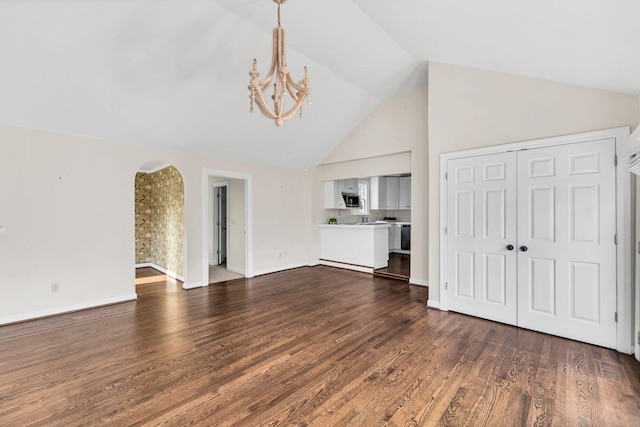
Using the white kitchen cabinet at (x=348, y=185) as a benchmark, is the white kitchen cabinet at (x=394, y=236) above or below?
below

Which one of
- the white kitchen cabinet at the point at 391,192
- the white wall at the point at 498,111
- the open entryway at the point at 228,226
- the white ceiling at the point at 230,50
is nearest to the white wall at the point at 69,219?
the white ceiling at the point at 230,50

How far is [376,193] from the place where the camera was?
25.5 feet

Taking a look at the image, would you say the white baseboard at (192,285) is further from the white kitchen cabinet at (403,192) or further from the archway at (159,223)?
the white kitchen cabinet at (403,192)

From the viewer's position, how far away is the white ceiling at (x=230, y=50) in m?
2.28

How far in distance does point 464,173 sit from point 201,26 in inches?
135

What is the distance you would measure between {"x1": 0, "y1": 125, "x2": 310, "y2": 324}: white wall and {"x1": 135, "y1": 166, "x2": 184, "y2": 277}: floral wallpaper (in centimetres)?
67

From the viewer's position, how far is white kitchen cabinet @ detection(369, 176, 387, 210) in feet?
25.5

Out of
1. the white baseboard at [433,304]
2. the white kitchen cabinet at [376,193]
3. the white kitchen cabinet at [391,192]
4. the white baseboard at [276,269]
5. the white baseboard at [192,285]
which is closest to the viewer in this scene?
the white baseboard at [433,304]

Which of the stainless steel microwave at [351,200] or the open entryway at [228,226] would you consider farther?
the stainless steel microwave at [351,200]

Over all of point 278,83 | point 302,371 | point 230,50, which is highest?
point 230,50

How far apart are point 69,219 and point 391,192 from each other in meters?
6.98

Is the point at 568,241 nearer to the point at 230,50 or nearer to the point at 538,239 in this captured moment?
the point at 538,239

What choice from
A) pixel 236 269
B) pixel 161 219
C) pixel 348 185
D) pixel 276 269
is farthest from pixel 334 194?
pixel 161 219

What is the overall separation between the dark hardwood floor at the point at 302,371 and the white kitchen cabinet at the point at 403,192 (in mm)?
4874
